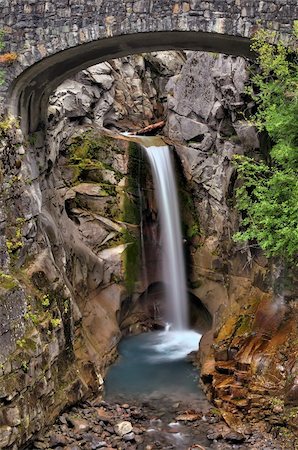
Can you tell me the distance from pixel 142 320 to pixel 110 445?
8.14 meters

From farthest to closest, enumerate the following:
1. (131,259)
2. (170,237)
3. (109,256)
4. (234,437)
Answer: (170,237), (131,259), (109,256), (234,437)

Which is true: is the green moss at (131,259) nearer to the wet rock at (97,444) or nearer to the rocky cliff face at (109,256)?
the rocky cliff face at (109,256)

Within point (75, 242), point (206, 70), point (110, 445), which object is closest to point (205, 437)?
point (110, 445)

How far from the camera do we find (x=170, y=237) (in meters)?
18.7

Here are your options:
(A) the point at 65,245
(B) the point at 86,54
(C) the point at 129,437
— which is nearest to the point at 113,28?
(B) the point at 86,54

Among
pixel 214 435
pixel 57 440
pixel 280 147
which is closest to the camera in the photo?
pixel 57 440

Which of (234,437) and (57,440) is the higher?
(57,440)

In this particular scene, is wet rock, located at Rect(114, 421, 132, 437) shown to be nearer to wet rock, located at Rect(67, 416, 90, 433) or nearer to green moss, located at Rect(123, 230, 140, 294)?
wet rock, located at Rect(67, 416, 90, 433)

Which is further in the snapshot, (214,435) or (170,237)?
(170,237)

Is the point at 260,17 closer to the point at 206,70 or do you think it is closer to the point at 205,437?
the point at 206,70

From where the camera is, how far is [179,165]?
19.2 metres

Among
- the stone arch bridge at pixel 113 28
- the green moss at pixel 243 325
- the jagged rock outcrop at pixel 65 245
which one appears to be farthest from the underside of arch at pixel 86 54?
the green moss at pixel 243 325

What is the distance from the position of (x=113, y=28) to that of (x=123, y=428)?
915 centimetres

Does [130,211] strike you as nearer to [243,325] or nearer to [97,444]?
[243,325]
